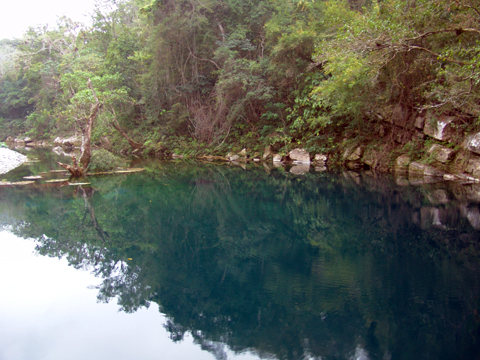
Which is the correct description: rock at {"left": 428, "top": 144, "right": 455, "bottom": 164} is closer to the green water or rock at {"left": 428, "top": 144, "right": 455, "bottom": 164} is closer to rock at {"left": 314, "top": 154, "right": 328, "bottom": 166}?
the green water

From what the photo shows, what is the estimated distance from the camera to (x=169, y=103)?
26.1 metres

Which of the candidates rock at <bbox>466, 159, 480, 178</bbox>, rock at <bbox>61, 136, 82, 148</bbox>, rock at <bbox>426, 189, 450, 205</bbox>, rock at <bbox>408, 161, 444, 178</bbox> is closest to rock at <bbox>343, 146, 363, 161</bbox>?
rock at <bbox>408, 161, 444, 178</bbox>

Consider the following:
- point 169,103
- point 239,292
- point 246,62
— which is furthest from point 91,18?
point 239,292

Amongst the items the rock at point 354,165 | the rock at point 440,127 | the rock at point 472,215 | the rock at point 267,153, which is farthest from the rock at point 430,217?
the rock at point 267,153

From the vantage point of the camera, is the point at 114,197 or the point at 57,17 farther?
the point at 57,17

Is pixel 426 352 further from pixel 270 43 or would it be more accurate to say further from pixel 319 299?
pixel 270 43

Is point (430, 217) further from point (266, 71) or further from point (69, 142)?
point (69, 142)

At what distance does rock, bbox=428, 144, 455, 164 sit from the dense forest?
3.15ft

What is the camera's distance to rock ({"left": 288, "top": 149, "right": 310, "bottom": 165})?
64.2ft

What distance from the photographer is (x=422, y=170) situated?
14102 millimetres

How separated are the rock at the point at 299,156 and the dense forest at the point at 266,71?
364mm

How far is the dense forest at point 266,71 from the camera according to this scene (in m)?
9.81

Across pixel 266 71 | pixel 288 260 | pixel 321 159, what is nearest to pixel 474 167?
pixel 321 159

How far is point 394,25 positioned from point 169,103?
770 inches
